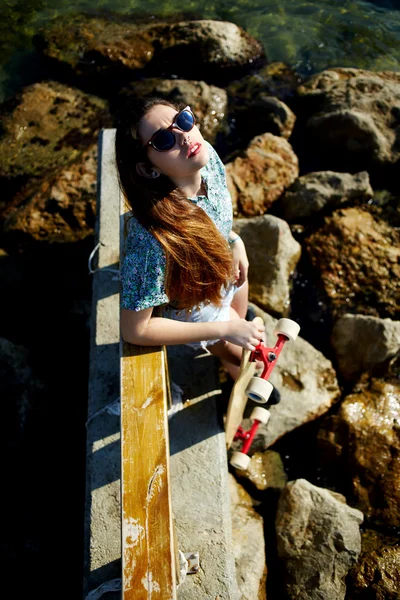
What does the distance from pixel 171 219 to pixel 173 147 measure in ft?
1.07

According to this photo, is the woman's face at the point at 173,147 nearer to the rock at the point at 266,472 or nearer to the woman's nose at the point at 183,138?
the woman's nose at the point at 183,138

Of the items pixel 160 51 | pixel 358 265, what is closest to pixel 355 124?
pixel 358 265

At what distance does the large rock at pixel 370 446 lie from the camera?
3.37 metres

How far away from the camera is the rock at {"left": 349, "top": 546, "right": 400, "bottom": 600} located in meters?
2.89

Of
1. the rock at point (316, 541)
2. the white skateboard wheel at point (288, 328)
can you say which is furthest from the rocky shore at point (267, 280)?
the white skateboard wheel at point (288, 328)

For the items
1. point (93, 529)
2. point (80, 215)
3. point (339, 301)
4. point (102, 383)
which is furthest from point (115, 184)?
point (93, 529)

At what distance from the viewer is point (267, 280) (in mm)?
4203

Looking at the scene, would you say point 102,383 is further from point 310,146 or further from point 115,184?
point 310,146

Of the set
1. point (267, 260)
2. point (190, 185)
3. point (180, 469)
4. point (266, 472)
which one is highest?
point (190, 185)

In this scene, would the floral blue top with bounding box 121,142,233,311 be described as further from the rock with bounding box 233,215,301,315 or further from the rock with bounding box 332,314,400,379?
the rock with bounding box 332,314,400,379

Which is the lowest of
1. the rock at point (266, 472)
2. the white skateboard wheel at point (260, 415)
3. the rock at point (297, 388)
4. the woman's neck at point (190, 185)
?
the rock at point (266, 472)

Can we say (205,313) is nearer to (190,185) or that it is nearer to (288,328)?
(288,328)

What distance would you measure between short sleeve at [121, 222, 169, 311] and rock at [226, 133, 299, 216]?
265 cm

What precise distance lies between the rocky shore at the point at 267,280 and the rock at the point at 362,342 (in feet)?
0.04
